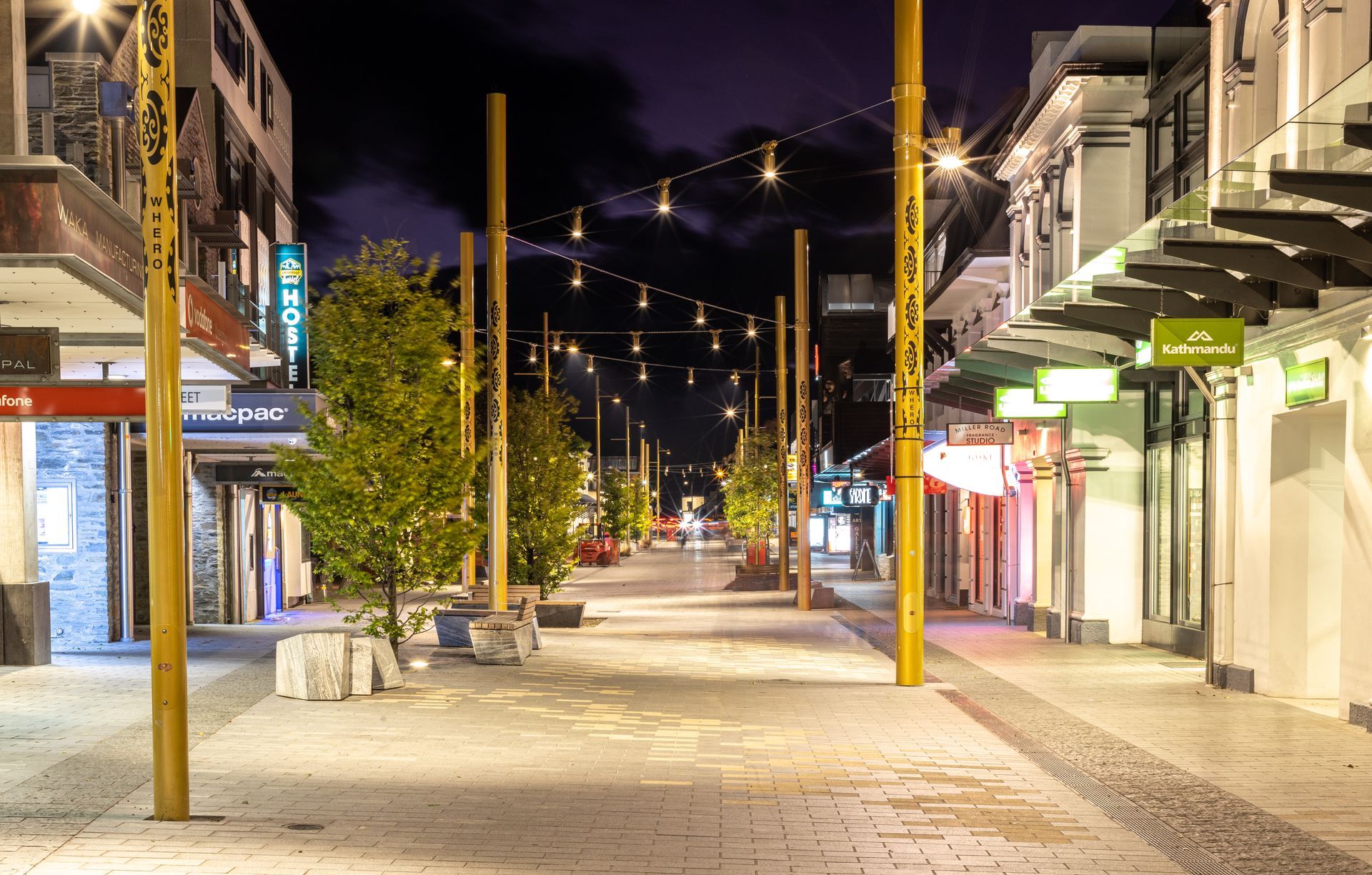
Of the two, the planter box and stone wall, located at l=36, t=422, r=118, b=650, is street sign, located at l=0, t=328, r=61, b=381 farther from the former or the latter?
the planter box

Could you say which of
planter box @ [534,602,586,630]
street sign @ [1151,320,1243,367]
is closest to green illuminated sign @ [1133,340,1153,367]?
street sign @ [1151,320,1243,367]

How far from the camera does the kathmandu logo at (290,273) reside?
2975 centimetres

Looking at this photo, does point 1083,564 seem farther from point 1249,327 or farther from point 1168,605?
point 1249,327

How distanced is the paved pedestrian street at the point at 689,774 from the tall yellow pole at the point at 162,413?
1.53 ft

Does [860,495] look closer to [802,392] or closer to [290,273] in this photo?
[802,392]

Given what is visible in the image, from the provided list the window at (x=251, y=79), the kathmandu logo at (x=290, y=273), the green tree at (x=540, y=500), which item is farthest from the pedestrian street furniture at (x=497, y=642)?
the window at (x=251, y=79)

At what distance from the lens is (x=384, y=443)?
15.4 meters

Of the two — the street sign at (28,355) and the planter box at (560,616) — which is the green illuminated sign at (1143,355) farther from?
the planter box at (560,616)

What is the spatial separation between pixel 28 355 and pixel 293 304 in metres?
19.5

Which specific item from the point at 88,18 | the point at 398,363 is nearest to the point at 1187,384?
the point at 398,363

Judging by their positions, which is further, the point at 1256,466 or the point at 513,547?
the point at 513,547

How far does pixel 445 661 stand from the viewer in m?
17.6

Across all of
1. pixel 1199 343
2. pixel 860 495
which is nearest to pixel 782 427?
pixel 860 495

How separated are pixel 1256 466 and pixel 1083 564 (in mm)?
6332
